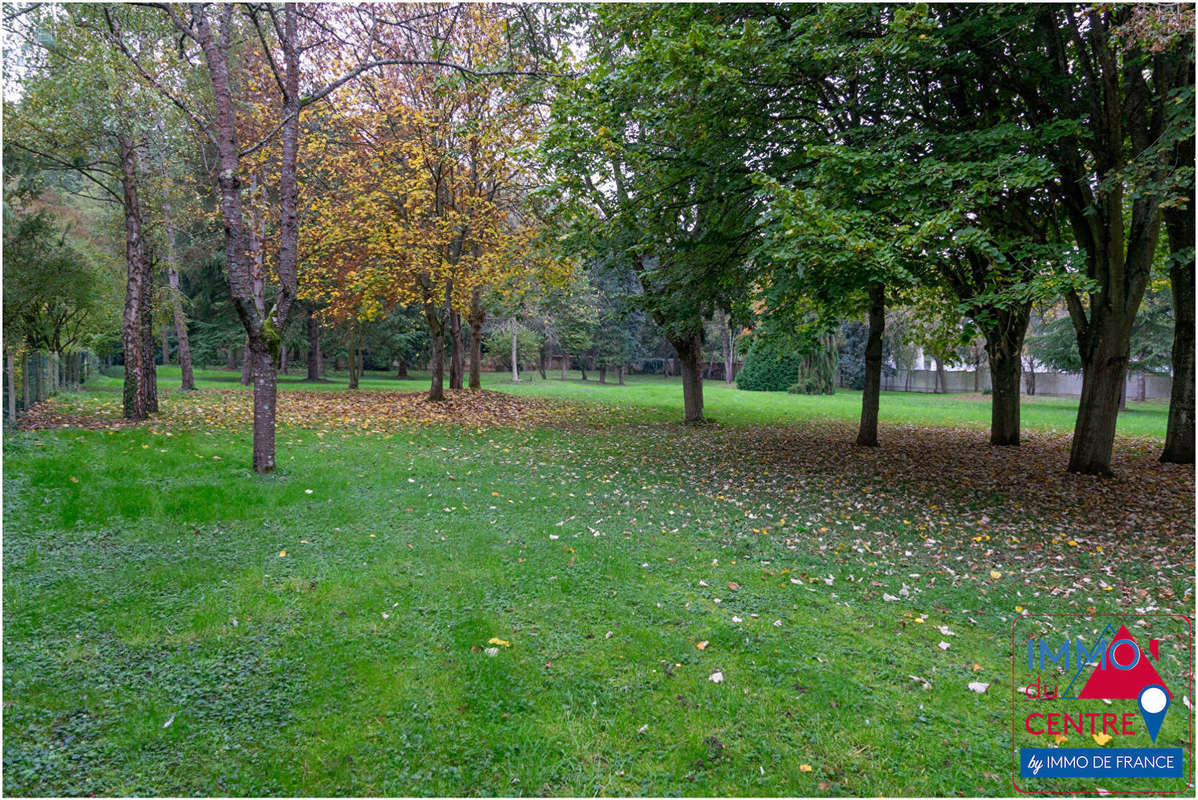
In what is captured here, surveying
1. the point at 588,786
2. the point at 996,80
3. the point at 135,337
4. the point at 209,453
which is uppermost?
the point at 996,80

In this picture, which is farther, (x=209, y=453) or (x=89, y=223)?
(x=89, y=223)

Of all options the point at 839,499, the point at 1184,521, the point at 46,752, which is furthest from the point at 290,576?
the point at 1184,521

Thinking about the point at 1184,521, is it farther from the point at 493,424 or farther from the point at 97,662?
the point at 493,424

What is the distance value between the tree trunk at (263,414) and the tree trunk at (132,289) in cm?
470

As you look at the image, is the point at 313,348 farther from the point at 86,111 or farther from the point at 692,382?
the point at 692,382

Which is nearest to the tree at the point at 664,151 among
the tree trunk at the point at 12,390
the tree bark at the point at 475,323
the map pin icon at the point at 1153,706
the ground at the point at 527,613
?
the ground at the point at 527,613

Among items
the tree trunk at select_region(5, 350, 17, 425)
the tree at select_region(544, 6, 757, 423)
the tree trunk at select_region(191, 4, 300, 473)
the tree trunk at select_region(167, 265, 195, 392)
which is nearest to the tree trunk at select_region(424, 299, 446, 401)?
the tree trunk at select_region(167, 265, 195, 392)

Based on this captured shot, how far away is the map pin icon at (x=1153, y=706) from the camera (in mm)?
3168

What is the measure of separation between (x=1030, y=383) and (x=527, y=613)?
141ft

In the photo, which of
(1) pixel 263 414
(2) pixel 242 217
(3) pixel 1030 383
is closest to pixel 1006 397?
(1) pixel 263 414

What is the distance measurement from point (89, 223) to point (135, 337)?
22084mm

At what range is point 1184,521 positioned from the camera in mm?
7043

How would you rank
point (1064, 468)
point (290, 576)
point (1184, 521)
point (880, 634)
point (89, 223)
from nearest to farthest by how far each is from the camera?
point (880, 634)
point (290, 576)
point (1184, 521)
point (1064, 468)
point (89, 223)

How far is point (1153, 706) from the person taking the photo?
3324 millimetres
